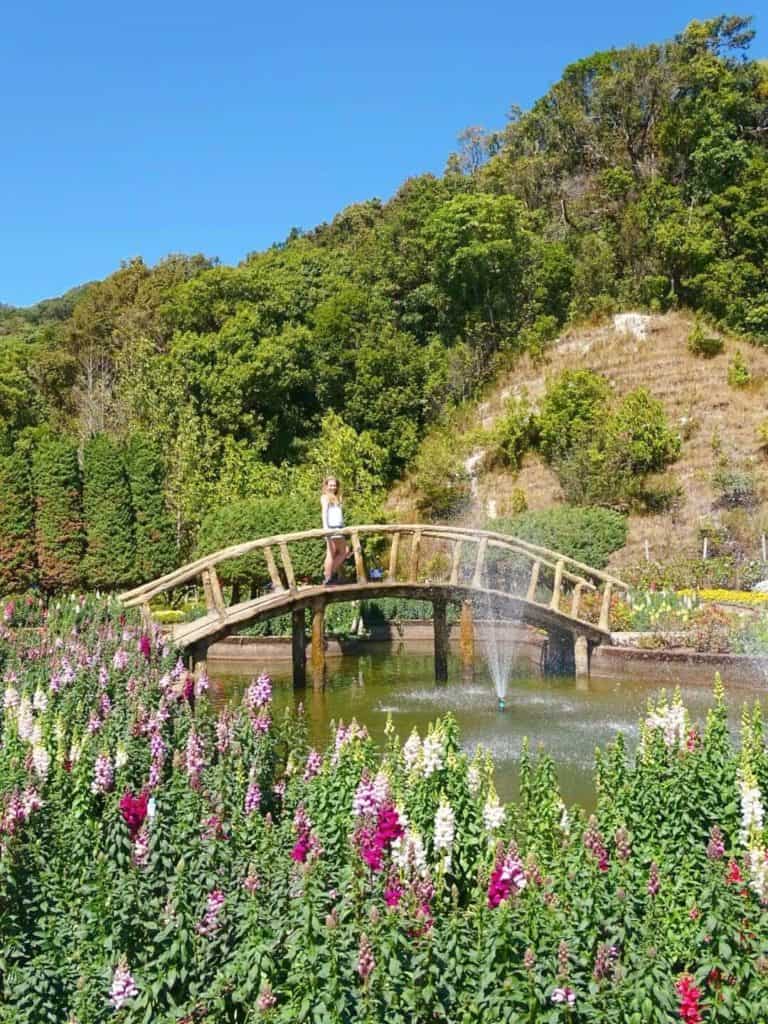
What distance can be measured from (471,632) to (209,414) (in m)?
17.8

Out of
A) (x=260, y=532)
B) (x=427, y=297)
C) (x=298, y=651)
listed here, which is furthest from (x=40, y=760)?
(x=427, y=297)

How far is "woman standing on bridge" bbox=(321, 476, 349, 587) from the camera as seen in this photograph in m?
13.2

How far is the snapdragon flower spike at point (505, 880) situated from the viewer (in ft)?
11.5

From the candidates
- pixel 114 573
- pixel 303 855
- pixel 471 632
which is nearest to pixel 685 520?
pixel 471 632

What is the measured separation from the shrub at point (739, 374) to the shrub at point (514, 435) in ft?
19.8

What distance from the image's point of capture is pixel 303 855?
3959 mm

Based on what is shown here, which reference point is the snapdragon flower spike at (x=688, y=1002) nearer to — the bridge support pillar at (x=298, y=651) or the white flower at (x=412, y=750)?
the white flower at (x=412, y=750)

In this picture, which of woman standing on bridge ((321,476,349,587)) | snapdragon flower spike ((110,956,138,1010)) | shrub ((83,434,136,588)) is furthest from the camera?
shrub ((83,434,136,588))

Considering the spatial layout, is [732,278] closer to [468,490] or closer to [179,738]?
[468,490]

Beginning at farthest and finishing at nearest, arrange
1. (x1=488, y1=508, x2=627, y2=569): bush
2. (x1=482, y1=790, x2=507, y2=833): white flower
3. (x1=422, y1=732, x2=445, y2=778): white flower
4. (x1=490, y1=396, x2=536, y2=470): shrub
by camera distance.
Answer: (x1=490, y1=396, x2=536, y2=470): shrub → (x1=488, y1=508, x2=627, y2=569): bush → (x1=422, y1=732, x2=445, y2=778): white flower → (x1=482, y1=790, x2=507, y2=833): white flower

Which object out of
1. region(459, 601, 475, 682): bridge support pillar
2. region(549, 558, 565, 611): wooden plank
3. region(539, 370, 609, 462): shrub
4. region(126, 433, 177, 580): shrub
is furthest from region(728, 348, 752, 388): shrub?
region(549, 558, 565, 611): wooden plank

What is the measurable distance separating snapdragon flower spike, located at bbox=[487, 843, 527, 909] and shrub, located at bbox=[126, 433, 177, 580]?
18159 millimetres

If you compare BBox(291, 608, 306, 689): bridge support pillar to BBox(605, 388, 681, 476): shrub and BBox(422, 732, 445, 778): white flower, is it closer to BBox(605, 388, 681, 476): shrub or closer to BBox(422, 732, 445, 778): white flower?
BBox(422, 732, 445, 778): white flower

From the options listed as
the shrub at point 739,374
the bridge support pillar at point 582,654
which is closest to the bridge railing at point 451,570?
the bridge support pillar at point 582,654
